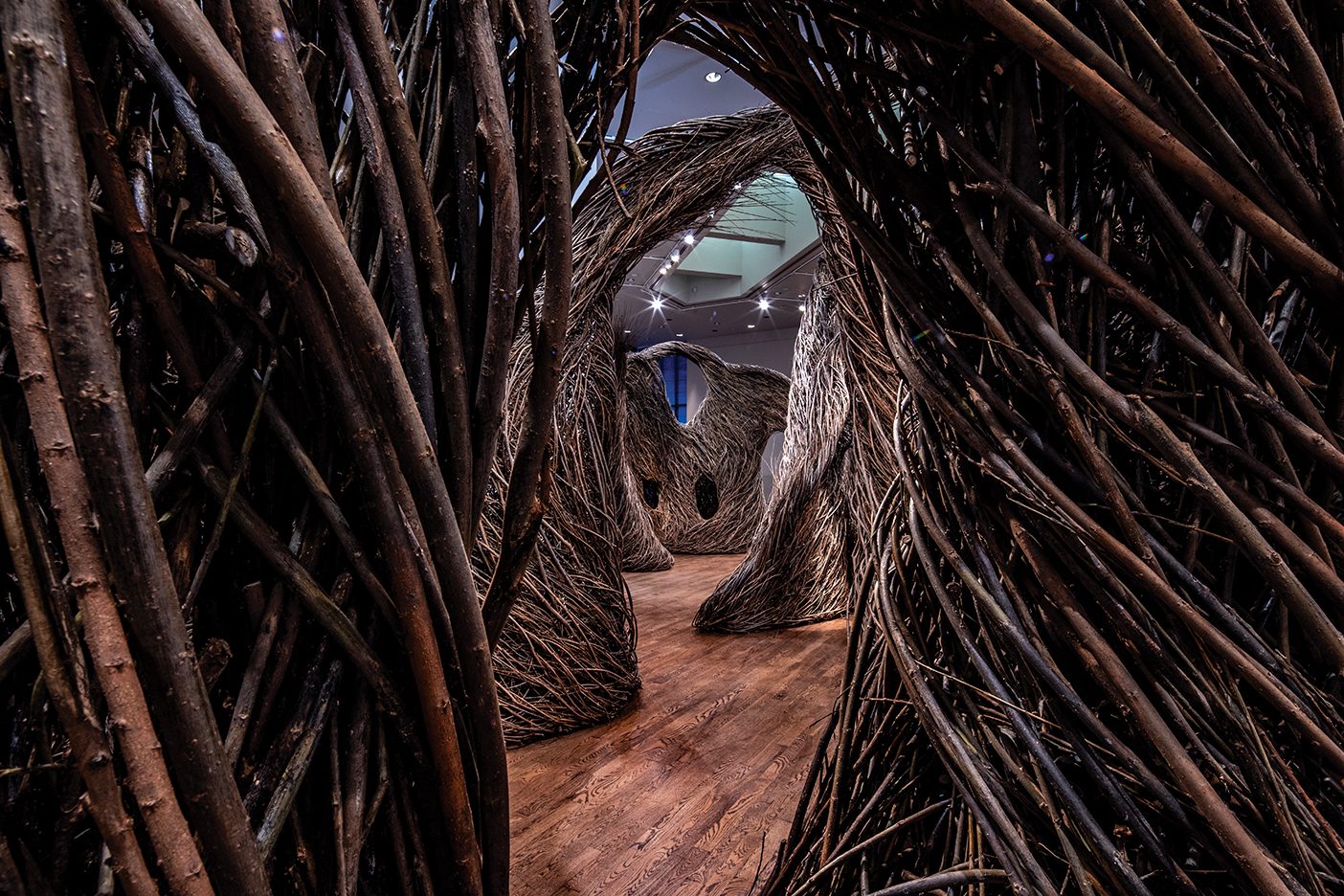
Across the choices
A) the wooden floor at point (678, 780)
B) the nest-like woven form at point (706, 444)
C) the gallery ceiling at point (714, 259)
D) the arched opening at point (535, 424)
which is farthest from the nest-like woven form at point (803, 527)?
the nest-like woven form at point (706, 444)

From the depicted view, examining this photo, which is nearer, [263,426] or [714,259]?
[263,426]

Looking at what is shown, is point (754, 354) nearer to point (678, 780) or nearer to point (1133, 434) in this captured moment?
point (678, 780)

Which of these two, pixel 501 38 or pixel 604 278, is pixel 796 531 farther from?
pixel 501 38

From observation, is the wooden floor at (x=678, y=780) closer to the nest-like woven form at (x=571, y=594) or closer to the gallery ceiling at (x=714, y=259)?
the nest-like woven form at (x=571, y=594)

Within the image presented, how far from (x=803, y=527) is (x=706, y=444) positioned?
8.34 ft

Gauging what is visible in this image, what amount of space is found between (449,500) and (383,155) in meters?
0.14

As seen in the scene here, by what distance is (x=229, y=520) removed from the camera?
0.76 feet

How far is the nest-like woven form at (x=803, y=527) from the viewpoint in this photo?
2232 mm

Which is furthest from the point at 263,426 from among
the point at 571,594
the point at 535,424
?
the point at 571,594

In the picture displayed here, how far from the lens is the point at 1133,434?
31 cm

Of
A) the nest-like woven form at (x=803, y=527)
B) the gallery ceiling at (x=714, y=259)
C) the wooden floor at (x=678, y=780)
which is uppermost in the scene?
the gallery ceiling at (x=714, y=259)

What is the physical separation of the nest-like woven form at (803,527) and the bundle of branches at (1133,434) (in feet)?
5.93

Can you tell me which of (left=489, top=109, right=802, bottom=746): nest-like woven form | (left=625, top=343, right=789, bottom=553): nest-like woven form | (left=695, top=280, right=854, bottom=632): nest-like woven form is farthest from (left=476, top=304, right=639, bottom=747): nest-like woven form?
(left=625, top=343, right=789, bottom=553): nest-like woven form

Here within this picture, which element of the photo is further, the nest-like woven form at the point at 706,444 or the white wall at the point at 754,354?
→ the white wall at the point at 754,354
